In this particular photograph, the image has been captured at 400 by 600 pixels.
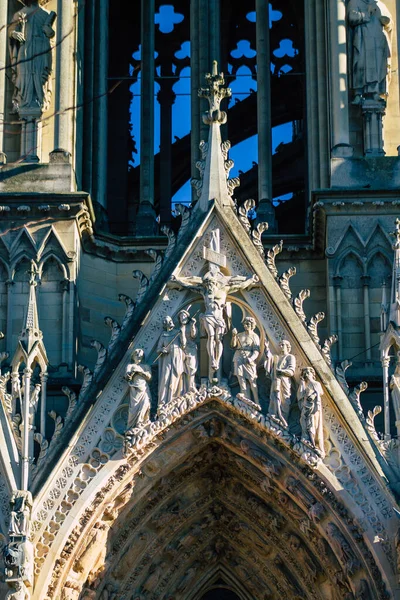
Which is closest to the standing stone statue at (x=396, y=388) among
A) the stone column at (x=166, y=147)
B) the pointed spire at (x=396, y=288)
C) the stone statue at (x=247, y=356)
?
the pointed spire at (x=396, y=288)

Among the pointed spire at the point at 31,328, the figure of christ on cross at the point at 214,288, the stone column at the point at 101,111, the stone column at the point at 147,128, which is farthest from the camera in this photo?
the stone column at the point at 101,111

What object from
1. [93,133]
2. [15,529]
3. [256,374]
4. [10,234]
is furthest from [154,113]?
[15,529]

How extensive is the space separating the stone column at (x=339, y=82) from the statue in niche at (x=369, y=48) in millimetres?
92

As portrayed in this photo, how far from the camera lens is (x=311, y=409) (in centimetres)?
2084

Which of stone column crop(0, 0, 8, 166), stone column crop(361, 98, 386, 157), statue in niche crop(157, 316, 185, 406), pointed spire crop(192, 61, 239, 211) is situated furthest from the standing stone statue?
stone column crop(0, 0, 8, 166)

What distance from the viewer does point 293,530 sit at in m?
21.3

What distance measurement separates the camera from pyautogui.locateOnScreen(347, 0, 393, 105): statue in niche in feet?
76.0

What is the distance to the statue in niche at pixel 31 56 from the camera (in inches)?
908

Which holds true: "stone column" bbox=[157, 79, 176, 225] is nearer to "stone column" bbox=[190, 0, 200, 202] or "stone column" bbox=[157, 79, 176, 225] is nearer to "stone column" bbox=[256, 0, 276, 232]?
"stone column" bbox=[190, 0, 200, 202]

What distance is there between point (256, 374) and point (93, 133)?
422cm

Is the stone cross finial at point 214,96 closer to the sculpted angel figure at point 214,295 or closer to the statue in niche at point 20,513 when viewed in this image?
the sculpted angel figure at point 214,295

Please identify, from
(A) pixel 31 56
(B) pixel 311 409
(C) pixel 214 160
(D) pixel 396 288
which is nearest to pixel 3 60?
(A) pixel 31 56

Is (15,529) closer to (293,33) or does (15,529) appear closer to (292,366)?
(292,366)

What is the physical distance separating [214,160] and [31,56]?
2.30 metres
